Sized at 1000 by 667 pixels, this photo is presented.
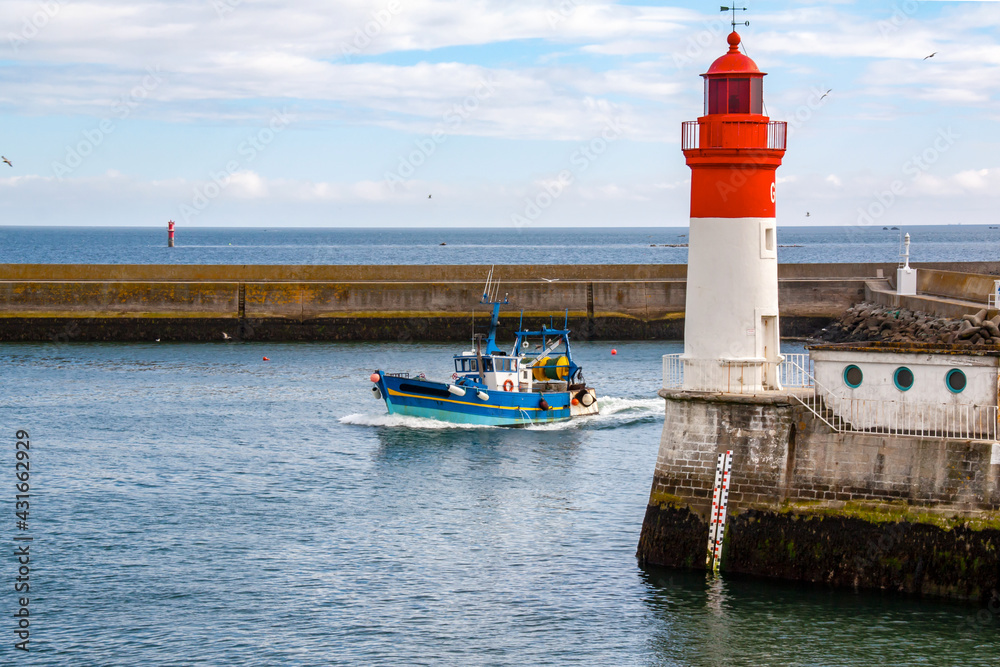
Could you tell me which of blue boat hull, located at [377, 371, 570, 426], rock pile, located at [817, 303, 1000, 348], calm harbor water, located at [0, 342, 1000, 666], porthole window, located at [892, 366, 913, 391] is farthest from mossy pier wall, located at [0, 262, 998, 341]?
porthole window, located at [892, 366, 913, 391]

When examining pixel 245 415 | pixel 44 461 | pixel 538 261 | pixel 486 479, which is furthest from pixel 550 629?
pixel 538 261

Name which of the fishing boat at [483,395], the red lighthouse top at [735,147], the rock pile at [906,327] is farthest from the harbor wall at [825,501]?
the fishing boat at [483,395]

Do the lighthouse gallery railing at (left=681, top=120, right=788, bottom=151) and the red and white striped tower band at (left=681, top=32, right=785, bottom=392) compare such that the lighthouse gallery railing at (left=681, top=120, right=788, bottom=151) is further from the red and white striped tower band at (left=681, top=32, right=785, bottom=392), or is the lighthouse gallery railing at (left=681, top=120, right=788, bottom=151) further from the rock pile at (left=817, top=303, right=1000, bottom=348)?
the rock pile at (left=817, top=303, right=1000, bottom=348)

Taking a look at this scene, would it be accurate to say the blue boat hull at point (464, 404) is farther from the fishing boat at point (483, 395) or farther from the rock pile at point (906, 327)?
the rock pile at point (906, 327)

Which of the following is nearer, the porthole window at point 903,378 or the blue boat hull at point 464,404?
the porthole window at point 903,378

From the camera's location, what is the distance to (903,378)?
1616 cm

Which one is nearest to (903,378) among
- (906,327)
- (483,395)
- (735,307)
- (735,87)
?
(735,307)

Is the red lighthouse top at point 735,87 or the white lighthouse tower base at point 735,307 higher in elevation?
the red lighthouse top at point 735,87

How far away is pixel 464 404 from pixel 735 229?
1636 centimetres

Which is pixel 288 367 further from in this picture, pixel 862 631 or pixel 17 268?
pixel 862 631

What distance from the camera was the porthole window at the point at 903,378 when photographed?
52.9 feet

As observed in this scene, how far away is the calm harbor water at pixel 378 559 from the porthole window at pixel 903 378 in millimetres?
2908

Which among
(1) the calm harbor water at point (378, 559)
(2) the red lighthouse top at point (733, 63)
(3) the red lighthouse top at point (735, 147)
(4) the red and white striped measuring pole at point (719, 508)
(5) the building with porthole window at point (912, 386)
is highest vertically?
(2) the red lighthouse top at point (733, 63)

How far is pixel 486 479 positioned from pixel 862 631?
11660 mm
